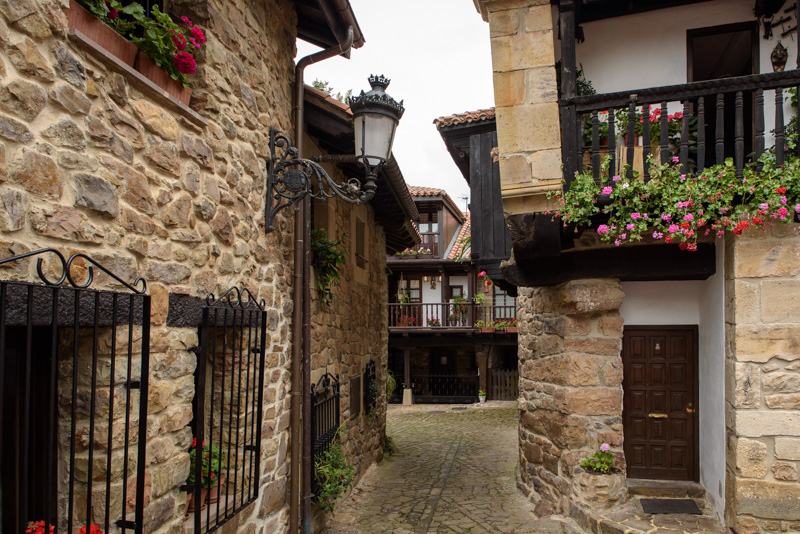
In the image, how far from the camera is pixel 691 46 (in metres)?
5.86

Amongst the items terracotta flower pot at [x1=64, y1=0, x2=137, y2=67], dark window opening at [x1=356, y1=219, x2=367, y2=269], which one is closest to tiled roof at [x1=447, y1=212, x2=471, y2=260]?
dark window opening at [x1=356, y1=219, x2=367, y2=269]

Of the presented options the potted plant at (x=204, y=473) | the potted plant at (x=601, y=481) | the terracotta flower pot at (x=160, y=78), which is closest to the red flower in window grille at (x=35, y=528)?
the potted plant at (x=204, y=473)

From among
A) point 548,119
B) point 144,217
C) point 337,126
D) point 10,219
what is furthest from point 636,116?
point 10,219

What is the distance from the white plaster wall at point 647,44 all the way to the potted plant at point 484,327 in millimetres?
12651

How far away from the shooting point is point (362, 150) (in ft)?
13.5

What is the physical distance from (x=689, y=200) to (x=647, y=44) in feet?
7.57

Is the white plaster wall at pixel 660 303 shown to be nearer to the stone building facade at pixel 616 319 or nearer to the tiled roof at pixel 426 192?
the stone building facade at pixel 616 319

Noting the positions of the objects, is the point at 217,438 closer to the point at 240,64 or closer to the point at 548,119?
the point at 240,64

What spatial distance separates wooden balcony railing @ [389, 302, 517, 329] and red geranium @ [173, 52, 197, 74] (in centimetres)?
1590

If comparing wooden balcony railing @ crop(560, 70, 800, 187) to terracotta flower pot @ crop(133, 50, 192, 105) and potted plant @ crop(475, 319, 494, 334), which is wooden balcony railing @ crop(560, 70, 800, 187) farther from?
potted plant @ crop(475, 319, 494, 334)

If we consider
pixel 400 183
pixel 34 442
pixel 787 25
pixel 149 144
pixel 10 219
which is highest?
pixel 787 25

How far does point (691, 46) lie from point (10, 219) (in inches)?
243

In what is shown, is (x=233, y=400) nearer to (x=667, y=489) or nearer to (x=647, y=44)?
(x=667, y=489)

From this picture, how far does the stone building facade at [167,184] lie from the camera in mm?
1973
